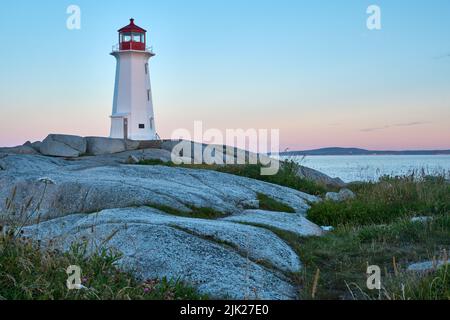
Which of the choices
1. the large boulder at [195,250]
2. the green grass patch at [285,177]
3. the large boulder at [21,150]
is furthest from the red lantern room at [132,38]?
the large boulder at [195,250]

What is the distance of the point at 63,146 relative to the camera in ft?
129

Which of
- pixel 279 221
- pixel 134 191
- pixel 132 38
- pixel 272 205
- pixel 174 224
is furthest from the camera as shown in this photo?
pixel 132 38

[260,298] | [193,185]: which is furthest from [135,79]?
[260,298]

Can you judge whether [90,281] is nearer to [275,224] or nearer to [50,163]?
[275,224]

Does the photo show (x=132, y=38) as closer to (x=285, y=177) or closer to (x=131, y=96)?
(x=131, y=96)

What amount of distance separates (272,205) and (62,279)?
8.37m

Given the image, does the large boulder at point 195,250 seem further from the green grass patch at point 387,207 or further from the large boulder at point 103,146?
the large boulder at point 103,146

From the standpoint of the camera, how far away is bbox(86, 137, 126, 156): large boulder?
4012 cm

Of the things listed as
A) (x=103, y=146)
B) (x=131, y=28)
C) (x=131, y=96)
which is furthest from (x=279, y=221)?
Answer: (x=131, y=28)

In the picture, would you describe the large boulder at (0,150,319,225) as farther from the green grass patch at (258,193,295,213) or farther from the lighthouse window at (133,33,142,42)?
the lighthouse window at (133,33,142,42)

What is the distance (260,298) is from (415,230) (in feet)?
15.2

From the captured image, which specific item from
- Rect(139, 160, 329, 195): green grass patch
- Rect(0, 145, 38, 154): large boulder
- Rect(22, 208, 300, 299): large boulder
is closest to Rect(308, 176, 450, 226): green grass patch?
Rect(139, 160, 329, 195): green grass patch

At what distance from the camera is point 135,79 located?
47.3m

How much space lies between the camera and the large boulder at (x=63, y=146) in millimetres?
38969
